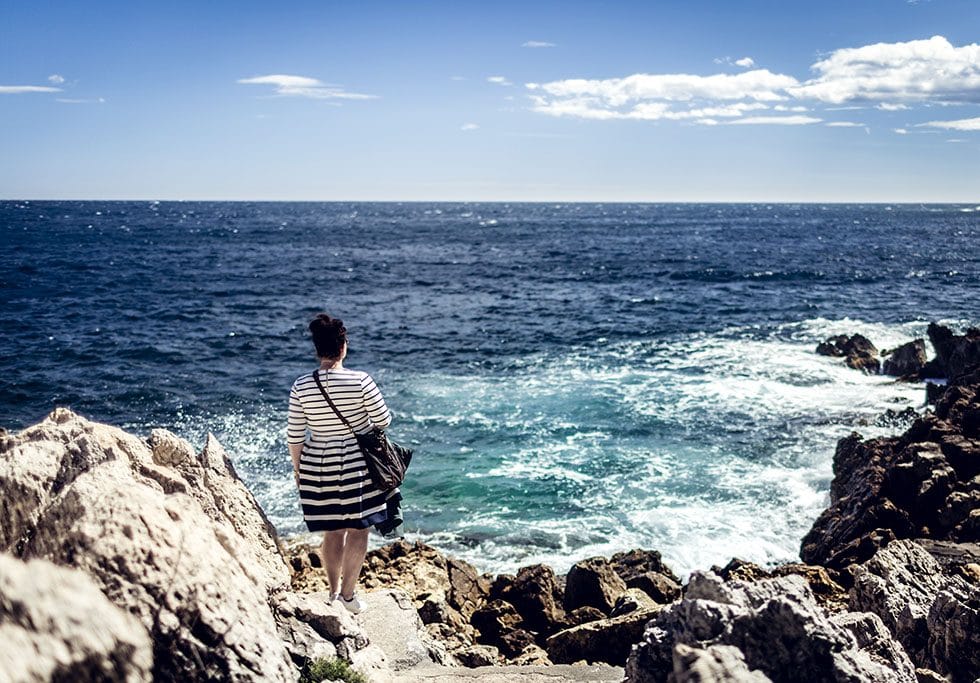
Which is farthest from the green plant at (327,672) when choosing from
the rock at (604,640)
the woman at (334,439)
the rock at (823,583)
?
the rock at (823,583)

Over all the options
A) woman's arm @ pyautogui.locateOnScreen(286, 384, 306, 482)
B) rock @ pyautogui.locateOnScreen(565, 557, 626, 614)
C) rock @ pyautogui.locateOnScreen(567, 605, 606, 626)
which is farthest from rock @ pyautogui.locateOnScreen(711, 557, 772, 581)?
woman's arm @ pyautogui.locateOnScreen(286, 384, 306, 482)

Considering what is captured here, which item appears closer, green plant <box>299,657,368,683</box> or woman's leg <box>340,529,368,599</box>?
green plant <box>299,657,368,683</box>

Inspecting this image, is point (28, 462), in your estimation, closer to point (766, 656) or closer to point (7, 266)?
point (766, 656)

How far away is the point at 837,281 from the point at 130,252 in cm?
6799

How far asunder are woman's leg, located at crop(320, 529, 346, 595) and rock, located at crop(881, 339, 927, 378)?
26956mm

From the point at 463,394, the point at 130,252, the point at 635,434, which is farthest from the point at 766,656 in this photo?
the point at 130,252

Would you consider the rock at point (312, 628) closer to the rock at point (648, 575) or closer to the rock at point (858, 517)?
the rock at point (648, 575)

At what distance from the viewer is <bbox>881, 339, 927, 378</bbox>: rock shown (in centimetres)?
2791

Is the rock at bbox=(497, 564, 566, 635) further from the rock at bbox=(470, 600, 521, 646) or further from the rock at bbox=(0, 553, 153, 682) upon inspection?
the rock at bbox=(0, 553, 153, 682)

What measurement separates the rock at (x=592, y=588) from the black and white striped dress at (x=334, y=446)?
16.6 ft

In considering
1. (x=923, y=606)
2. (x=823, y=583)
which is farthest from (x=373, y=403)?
(x=823, y=583)

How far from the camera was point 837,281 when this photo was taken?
58406 millimetres

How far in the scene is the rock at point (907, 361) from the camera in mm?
27906

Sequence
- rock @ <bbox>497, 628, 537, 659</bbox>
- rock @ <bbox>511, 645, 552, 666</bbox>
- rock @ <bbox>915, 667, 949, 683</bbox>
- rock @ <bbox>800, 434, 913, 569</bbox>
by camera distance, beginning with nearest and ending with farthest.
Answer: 1. rock @ <bbox>915, 667, 949, 683</bbox>
2. rock @ <bbox>511, 645, 552, 666</bbox>
3. rock @ <bbox>497, 628, 537, 659</bbox>
4. rock @ <bbox>800, 434, 913, 569</bbox>
